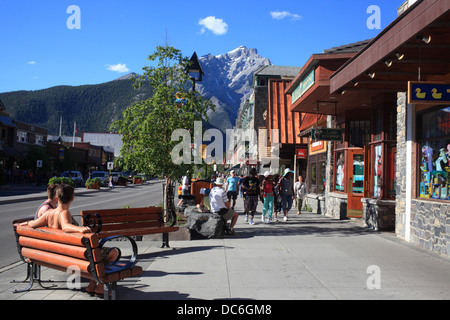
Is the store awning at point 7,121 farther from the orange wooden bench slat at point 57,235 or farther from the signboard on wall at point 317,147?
the orange wooden bench slat at point 57,235

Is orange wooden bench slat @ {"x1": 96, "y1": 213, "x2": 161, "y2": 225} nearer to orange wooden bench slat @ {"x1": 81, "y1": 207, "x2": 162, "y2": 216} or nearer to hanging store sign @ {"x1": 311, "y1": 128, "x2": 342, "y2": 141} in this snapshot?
orange wooden bench slat @ {"x1": 81, "y1": 207, "x2": 162, "y2": 216}

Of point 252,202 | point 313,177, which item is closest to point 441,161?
point 252,202

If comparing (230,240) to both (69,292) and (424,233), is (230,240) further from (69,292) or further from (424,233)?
(69,292)

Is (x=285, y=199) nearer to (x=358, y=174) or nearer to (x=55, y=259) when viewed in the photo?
(x=358, y=174)

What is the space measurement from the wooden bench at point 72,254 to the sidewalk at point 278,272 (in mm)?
473

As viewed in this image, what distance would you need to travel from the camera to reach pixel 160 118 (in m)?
11.4

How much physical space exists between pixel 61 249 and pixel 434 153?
760 centimetres

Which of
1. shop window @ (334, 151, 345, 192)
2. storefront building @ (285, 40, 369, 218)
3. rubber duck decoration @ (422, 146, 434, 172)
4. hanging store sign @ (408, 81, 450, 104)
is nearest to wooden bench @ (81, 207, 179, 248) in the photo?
hanging store sign @ (408, 81, 450, 104)

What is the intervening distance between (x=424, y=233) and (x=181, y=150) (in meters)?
6.43

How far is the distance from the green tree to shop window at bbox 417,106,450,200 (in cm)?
573

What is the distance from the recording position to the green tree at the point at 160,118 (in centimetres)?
1128

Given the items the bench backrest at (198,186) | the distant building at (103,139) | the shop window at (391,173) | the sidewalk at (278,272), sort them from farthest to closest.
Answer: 1. the distant building at (103,139)
2. the bench backrest at (198,186)
3. the shop window at (391,173)
4. the sidewalk at (278,272)

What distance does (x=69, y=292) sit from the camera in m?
5.32

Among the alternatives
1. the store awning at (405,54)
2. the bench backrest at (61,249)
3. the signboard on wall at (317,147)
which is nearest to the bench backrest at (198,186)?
the signboard on wall at (317,147)
